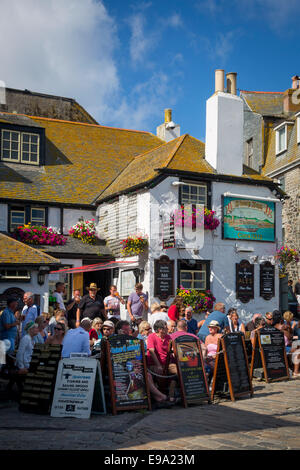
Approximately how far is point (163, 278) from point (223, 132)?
574cm

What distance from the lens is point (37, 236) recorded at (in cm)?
1942

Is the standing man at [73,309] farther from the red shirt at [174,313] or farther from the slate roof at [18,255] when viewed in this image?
the red shirt at [174,313]

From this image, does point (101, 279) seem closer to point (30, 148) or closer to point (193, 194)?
point (193, 194)

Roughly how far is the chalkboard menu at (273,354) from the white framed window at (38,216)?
10758 mm

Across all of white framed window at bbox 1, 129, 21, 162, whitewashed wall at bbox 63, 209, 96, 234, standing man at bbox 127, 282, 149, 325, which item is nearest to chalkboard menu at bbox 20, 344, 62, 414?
standing man at bbox 127, 282, 149, 325

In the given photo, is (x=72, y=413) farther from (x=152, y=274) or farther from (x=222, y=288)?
(x=222, y=288)

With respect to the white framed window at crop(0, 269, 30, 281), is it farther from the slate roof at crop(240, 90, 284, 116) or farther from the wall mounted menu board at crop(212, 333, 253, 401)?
the slate roof at crop(240, 90, 284, 116)

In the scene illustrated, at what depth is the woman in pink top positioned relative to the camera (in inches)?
419

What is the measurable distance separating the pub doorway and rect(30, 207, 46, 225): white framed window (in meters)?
2.49

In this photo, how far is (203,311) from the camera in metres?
18.2

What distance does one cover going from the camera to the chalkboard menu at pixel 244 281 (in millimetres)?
19198

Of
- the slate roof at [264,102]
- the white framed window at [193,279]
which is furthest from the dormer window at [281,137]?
the white framed window at [193,279]
